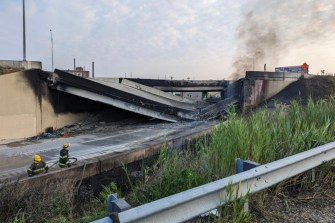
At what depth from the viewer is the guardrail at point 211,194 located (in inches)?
84.0

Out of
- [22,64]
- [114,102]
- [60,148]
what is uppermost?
[22,64]

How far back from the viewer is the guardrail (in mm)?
2133

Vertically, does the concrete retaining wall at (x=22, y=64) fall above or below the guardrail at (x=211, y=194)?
above

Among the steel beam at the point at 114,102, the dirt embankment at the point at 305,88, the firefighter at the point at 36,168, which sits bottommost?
the firefighter at the point at 36,168

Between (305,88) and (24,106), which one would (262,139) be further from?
(305,88)

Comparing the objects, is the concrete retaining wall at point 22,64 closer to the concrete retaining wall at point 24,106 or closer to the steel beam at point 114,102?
the concrete retaining wall at point 24,106

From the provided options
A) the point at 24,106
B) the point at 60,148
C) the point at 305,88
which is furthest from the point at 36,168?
the point at 305,88

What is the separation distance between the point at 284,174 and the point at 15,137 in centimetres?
A: 1446

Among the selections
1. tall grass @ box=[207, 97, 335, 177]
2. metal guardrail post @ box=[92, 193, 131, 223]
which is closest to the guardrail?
metal guardrail post @ box=[92, 193, 131, 223]

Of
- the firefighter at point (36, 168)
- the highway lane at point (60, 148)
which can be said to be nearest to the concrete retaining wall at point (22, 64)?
the highway lane at point (60, 148)

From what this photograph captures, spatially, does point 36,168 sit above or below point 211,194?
below

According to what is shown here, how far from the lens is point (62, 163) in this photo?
26.0 feet

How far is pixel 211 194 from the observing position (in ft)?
8.60

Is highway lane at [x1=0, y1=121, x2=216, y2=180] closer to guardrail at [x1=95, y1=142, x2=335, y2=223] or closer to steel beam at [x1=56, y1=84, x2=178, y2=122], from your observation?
steel beam at [x1=56, y1=84, x2=178, y2=122]
